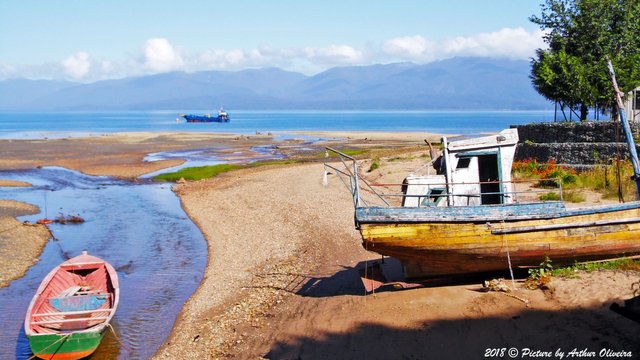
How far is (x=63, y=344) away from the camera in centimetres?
1432

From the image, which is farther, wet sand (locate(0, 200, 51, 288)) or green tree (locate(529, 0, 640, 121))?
green tree (locate(529, 0, 640, 121))

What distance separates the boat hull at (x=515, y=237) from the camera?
13930 mm

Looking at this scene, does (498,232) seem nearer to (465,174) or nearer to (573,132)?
(465,174)

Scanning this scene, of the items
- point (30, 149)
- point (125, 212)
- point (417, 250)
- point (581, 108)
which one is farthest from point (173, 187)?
point (30, 149)

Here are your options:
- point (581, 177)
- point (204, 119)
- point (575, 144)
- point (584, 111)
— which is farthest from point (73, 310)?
point (204, 119)

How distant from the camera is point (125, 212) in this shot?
109 ft

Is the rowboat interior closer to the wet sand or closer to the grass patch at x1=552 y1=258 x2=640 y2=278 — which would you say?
the wet sand

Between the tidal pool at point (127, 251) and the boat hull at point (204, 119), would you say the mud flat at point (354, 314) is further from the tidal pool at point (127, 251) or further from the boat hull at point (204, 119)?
the boat hull at point (204, 119)

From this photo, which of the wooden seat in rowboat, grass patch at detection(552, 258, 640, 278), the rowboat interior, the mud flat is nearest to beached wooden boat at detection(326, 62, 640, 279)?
grass patch at detection(552, 258, 640, 278)

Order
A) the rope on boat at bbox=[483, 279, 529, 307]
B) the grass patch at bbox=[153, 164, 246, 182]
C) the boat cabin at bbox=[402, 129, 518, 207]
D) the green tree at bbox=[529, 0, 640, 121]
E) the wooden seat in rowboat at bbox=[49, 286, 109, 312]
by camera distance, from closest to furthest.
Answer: the rope on boat at bbox=[483, 279, 529, 307]
the boat cabin at bbox=[402, 129, 518, 207]
the wooden seat in rowboat at bbox=[49, 286, 109, 312]
the green tree at bbox=[529, 0, 640, 121]
the grass patch at bbox=[153, 164, 246, 182]

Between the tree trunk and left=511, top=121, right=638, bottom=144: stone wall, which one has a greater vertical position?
the tree trunk

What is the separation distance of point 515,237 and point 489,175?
2.64 meters

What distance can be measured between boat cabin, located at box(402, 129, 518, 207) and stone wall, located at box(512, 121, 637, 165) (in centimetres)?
1171

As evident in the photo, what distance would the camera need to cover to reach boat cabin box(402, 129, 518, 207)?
15.5 metres
